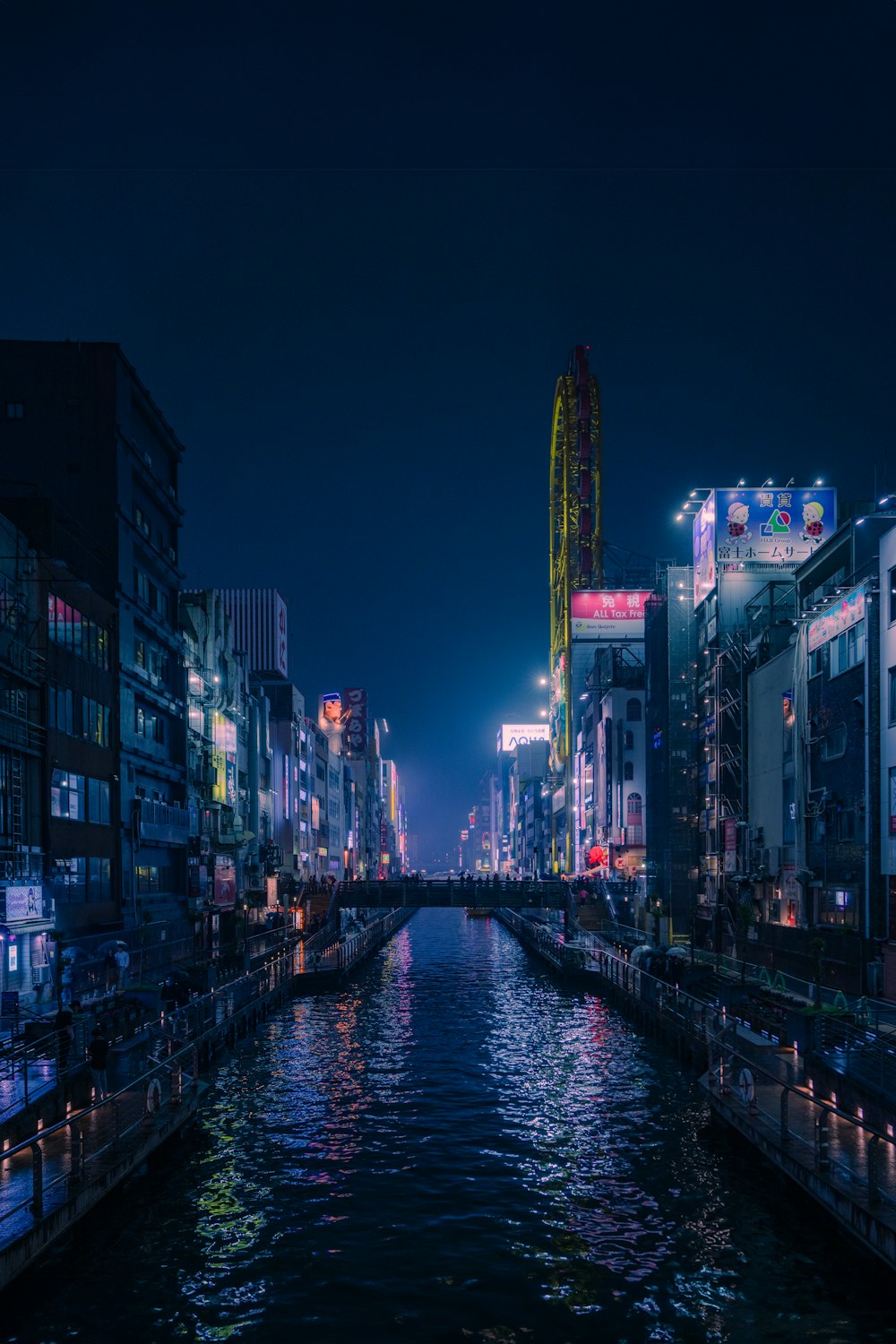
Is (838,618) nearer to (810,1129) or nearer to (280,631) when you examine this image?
(810,1129)

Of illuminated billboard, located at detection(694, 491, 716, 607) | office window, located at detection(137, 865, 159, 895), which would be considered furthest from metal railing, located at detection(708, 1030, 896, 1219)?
illuminated billboard, located at detection(694, 491, 716, 607)

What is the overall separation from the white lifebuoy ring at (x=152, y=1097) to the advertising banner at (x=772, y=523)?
59.1 meters

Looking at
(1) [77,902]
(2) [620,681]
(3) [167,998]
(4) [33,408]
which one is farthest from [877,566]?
(2) [620,681]

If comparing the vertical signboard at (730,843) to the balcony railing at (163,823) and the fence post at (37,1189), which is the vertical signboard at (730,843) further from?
the fence post at (37,1189)

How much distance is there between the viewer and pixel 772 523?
78.0m

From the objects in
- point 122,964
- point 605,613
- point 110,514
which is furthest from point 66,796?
point 605,613

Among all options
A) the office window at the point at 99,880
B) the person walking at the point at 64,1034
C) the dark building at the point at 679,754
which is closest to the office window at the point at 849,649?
the dark building at the point at 679,754

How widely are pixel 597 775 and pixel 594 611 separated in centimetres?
3189

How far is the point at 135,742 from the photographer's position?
6675 cm

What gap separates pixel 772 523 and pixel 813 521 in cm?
278

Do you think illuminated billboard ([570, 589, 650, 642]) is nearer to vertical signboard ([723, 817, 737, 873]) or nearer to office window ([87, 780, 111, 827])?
vertical signboard ([723, 817, 737, 873])

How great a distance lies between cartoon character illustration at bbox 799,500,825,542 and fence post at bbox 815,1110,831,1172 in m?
60.4

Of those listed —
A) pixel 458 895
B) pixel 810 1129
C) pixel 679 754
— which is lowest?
pixel 458 895

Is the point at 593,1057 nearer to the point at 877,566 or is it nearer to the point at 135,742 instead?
the point at 877,566
